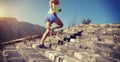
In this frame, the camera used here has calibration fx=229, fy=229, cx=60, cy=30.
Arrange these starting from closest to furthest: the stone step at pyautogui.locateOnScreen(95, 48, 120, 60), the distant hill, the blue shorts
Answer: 1. the stone step at pyautogui.locateOnScreen(95, 48, 120, 60)
2. the blue shorts
3. the distant hill

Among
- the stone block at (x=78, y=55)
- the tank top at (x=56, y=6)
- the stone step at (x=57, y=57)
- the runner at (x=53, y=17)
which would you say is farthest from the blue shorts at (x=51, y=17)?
the stone block at (x=78, y=55)

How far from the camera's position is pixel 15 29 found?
2491 cm

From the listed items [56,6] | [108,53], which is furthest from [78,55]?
[56,6]

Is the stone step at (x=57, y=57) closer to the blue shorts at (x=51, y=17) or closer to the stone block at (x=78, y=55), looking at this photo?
the stone block at (x=78, y=55)

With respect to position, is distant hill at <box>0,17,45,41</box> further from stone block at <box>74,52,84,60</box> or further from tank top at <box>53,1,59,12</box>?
stone block at <box>74,52,84,60</box>

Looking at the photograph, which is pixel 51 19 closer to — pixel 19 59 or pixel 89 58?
pixel 19 59

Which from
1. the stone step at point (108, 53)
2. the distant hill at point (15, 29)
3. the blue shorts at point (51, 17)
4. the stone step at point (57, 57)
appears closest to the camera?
the stone step at point (108, 53)

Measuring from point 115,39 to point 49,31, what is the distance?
2.05 m

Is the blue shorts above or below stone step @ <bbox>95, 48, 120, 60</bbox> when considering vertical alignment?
above

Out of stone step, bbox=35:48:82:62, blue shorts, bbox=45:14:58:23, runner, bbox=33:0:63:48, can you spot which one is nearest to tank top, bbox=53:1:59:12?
runner, bbox=33:0:63:48

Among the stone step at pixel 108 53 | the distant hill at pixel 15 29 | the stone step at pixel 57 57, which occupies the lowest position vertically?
the stone step at pixel 57 57

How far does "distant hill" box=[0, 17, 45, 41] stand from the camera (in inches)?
909

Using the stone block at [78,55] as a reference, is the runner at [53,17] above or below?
above

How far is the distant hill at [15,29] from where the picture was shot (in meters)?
23.1
